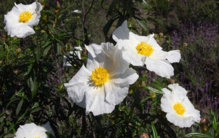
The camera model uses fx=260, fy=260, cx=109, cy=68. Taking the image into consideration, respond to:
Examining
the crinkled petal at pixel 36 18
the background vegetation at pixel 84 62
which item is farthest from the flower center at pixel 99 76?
the crinkled petal at pixel 36 18

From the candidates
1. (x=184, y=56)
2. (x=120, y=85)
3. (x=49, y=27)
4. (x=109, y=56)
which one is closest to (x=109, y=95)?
(x=120, y=85)

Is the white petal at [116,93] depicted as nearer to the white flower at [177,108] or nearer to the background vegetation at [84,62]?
the background vegetation at [84,62]

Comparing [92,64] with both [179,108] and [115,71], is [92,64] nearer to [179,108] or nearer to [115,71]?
[115,71]

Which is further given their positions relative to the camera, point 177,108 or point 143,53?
point 177,108

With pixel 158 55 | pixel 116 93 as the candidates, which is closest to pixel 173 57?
pixel 158 55

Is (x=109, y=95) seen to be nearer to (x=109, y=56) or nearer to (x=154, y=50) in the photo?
(x=109, y=56)

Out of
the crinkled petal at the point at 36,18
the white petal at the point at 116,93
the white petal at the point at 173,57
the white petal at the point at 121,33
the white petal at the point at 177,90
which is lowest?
the white petal at the point at 177,90

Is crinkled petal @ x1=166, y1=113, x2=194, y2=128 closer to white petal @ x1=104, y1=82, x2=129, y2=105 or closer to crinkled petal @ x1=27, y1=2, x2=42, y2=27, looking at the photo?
white petal @ x1=104, y1=82, x2=129, y2=105

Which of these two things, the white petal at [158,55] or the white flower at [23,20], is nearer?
the white petal at [158,55]
